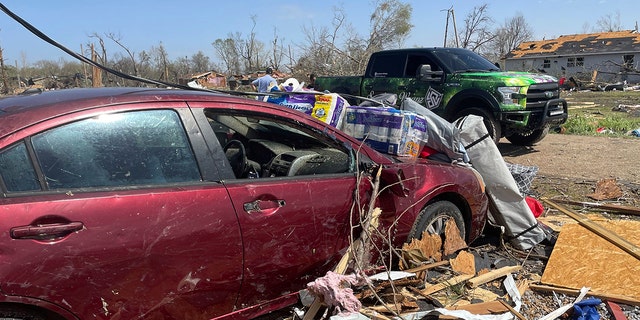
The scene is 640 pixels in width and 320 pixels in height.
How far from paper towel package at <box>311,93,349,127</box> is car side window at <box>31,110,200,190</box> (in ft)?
6.94

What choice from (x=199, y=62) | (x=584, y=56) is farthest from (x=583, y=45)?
(x=199, y=62)

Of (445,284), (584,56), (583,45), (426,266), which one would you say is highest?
(583,45)

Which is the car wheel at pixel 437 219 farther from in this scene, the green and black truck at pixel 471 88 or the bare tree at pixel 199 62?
the bare tree at pixel 199 62

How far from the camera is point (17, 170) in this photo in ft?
6.69

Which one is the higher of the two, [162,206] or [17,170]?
[17,170]

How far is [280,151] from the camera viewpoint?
3420mm

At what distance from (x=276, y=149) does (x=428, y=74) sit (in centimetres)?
651

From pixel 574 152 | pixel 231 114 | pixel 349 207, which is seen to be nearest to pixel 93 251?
pixel 231 114

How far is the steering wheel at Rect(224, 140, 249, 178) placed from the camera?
3.08 meters

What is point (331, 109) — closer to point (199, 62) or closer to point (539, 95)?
point (539, 95)

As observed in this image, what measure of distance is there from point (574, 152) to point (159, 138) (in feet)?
29.9

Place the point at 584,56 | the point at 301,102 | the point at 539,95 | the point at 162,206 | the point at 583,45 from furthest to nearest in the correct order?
1. the point at 583,45
2. the point at 584,56
3. the point at 539,95
4. the point at 301,102
5. the point at 162,206

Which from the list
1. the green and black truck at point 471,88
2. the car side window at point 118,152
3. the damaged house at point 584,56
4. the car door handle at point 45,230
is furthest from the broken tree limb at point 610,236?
the damaged house at point 584,56

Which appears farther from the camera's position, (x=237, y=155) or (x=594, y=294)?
(x=594, y=294)
